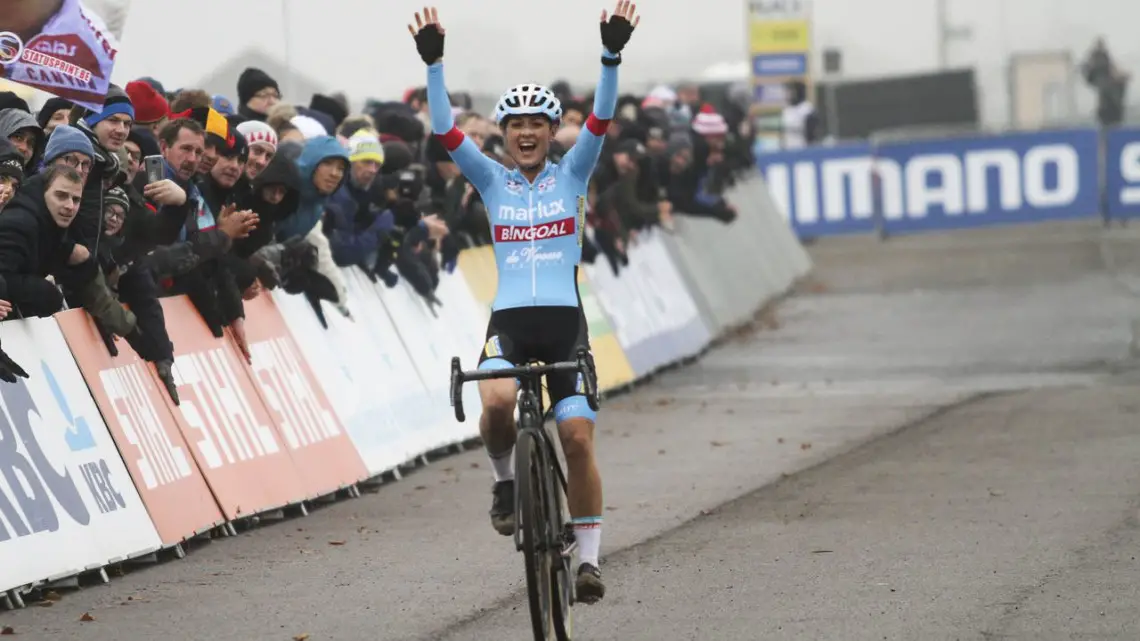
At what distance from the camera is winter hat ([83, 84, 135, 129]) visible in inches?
449

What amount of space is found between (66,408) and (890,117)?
128ft

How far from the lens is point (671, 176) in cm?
2391

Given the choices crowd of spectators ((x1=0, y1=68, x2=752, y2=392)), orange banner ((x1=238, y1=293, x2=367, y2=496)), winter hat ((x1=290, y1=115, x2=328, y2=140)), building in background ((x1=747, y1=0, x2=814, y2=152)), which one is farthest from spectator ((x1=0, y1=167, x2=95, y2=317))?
building in background ((x1=747, y1=0, x2=814, y2=152))

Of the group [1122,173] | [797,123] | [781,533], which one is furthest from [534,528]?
[797,123]

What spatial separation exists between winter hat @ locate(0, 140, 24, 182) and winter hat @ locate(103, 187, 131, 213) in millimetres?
648

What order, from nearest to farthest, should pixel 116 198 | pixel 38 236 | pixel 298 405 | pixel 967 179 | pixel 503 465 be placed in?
pixel 503 465, pixel 38 236, pixel 116 198, pixel 298 405, pixel 967 179

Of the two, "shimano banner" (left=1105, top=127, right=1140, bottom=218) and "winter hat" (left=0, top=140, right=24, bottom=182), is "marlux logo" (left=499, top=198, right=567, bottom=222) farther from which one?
"shimano banner" (left=1105, top=127, right=1140, bottom=218)

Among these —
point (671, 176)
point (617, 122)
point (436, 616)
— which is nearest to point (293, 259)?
point (436, 616)

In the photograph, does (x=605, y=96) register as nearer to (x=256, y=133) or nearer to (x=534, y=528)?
(x=534, y=528)

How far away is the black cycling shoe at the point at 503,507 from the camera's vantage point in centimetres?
869

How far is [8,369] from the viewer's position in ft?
33.1

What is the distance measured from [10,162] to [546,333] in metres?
2.92

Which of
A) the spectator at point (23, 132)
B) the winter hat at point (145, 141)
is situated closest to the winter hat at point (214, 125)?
the winter hat at point (145, 141)

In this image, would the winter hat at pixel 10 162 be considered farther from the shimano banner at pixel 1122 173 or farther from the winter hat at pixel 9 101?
the shimano banner at pixel 1122 173
